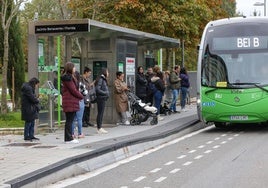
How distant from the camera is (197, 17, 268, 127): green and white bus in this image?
16.3 metres

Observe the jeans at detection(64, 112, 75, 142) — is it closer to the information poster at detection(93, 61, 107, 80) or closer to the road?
the road

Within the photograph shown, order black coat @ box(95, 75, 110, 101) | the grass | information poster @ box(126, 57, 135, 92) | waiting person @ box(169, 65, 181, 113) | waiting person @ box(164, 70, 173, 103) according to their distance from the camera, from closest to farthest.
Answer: black coat @ box(95, 75, 110, 101)
the grass
information poster @ box(126, 57, 135, 92)
waiting person @ box(169, 65, 181, 113)
waiting person @ box(164, 70, 173, 103)

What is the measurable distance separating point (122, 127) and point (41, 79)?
2984 millimetres

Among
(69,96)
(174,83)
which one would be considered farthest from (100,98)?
(174,83)

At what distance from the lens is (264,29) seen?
658 inches

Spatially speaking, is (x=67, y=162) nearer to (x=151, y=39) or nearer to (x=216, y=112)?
(x=216, y=112)

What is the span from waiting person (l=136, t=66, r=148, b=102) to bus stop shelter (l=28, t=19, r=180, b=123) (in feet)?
0.88

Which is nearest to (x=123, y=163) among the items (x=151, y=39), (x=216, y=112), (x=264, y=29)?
(x=216, y=112)

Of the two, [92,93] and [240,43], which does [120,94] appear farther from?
[240,43]

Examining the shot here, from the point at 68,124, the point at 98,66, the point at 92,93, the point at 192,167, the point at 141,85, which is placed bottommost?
the point at 192,167

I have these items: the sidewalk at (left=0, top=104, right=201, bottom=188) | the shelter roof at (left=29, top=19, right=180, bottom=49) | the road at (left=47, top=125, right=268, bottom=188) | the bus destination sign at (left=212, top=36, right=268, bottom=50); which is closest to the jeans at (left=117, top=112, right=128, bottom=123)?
the sidewalk at (left=0, top=104, right=201, bottom=188)

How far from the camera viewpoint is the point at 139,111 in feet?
58.1

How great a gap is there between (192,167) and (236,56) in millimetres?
6915

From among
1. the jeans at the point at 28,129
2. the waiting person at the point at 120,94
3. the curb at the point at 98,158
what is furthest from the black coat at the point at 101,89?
the jeans at the point at 28,129
